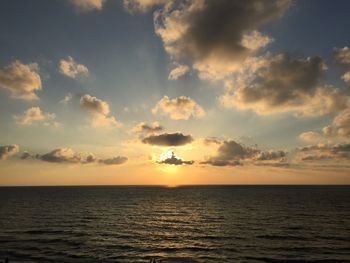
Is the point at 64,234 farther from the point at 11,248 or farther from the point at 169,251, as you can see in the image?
the point at 169,251

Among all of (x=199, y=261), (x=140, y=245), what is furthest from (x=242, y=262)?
(x=140, y=245)

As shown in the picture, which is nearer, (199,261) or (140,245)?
(199,261)

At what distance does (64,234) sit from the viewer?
63.5m

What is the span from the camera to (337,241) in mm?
57125

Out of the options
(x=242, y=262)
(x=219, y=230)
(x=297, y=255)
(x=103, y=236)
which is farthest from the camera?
(x=219, y=230)

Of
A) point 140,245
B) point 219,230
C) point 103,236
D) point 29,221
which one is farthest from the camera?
point 29,221

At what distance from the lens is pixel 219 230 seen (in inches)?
2726

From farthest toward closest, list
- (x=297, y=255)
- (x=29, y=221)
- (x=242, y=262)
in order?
(x=29, y=221)
(x=297, y=255)
(x=242, y=262)

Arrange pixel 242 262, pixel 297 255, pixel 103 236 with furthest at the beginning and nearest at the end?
pixel 103 236
pixel 297 255
pixel 242 262

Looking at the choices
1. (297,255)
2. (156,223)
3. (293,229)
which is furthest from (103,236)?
(293,229)

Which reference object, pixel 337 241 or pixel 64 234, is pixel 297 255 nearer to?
pixel 337 241

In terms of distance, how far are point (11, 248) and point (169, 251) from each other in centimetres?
2382

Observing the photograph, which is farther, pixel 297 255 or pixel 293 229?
pixel 293 229

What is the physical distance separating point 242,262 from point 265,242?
1337 cm
